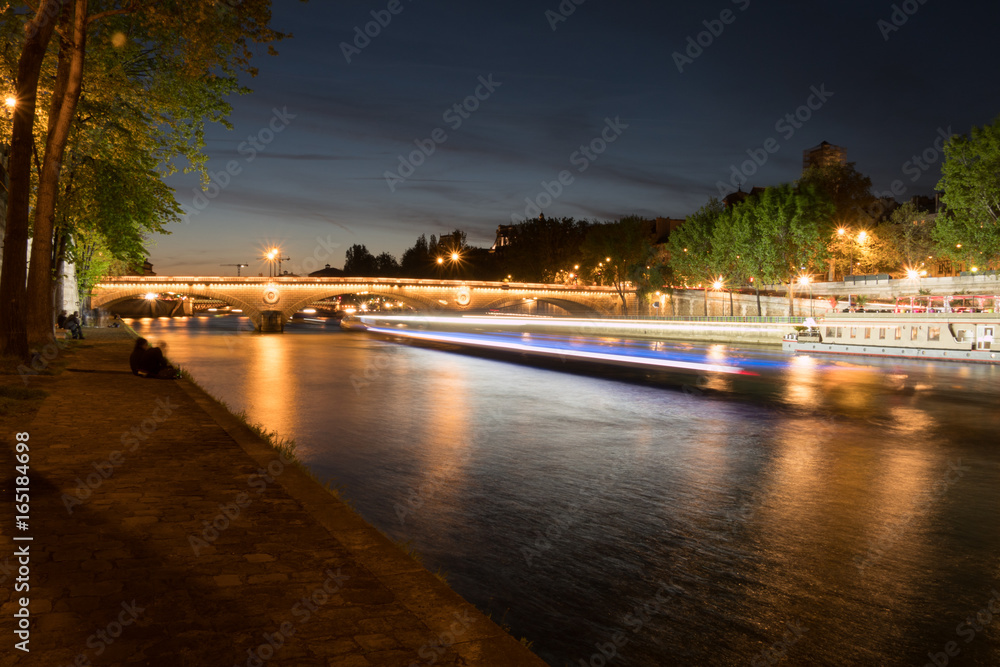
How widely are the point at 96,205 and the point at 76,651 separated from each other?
998 inches

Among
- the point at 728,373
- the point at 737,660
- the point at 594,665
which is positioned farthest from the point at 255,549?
the point at 728,373

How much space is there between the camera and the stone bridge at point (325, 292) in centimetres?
8906

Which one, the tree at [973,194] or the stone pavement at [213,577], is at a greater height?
the tree at [973,194]

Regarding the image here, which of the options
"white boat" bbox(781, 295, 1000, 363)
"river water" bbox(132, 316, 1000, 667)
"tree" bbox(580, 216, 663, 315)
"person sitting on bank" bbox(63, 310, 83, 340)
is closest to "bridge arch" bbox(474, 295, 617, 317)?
"tree" bbox(580, 216, 663, 315)

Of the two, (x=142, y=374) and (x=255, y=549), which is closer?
(x=255, y=549)

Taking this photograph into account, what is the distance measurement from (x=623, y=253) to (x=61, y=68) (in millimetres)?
90246

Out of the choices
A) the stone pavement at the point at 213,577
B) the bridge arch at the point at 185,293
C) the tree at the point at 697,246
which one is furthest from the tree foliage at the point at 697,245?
the stone pavement at the point at 213,577

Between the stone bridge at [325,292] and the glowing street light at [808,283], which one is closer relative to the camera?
the glowing street light at [808,283]

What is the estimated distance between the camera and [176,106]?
75.5 ft

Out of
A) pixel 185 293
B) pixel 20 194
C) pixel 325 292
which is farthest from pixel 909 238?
pixel 185 293

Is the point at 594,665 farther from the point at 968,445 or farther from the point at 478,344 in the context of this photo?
the point at 478,344

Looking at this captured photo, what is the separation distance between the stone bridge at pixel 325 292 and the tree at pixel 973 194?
44.8m

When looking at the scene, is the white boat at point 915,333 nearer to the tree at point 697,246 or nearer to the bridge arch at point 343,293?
the tree at point 697,246

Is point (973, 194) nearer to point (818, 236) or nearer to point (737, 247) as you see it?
point (818, 236)
